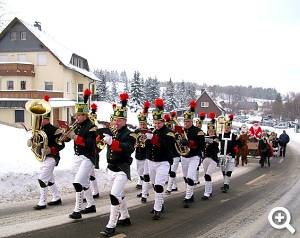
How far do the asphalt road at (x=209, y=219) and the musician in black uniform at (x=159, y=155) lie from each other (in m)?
0.48

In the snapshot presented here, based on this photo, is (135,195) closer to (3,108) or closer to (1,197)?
(1,197)

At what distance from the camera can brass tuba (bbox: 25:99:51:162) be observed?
31.4ft

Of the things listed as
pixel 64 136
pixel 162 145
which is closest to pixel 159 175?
pixel 162 145

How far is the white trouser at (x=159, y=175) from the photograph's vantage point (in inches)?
351

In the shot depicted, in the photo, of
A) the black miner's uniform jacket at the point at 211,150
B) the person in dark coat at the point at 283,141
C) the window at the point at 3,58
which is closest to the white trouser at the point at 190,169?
the black miner's uniform jacket at the point at 211,150

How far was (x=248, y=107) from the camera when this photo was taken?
6959 inches

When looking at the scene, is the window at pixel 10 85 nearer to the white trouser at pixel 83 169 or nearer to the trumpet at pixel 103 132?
the trumpet at pixel 103 132

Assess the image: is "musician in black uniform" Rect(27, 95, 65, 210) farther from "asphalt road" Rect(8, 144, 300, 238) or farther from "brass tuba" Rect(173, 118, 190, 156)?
"brass tuba" Rect(173, 118, 190, 156)

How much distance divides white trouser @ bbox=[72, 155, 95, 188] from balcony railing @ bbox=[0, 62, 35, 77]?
35.2 metres

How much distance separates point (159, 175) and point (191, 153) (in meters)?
2.08

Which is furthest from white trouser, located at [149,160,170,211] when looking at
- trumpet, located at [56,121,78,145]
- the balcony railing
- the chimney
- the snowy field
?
the chimney

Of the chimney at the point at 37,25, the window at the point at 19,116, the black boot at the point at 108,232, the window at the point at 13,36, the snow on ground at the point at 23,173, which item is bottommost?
the black boot at the point at 108,232

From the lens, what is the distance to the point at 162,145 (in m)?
9.18

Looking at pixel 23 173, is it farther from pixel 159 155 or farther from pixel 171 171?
pixel 159 155
